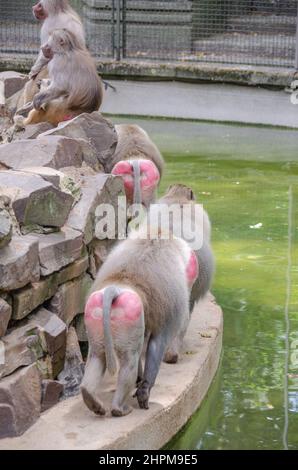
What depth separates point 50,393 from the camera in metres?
3.88

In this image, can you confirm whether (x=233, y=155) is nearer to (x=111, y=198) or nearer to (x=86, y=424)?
(x=111, y=198)

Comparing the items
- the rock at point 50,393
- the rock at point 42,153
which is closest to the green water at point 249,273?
the rock at point 50,393

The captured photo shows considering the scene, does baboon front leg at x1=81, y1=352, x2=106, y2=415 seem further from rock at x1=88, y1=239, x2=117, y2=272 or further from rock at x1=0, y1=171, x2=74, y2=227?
rock at x1=88, y1=239, x2=117, y2=272

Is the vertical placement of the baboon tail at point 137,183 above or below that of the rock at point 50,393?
above

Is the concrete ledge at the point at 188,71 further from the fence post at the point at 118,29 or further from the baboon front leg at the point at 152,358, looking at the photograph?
the baboon front leg at the point at 152,358

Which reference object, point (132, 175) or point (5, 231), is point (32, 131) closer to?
point (132, 175)

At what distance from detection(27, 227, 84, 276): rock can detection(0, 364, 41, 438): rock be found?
0.60 meters

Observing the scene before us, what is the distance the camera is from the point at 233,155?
9914 mm

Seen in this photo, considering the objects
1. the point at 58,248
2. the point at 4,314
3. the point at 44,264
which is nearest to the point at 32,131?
the point at 58,248

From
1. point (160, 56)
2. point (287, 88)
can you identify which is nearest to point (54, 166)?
point (287, 88)

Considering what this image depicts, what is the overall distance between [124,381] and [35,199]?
3.49ft

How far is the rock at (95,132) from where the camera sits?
5797 millimetres

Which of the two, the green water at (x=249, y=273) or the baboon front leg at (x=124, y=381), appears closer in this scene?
the baboon front leg at (x=124, y=381)

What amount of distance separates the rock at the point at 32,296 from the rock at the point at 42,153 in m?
0.88
